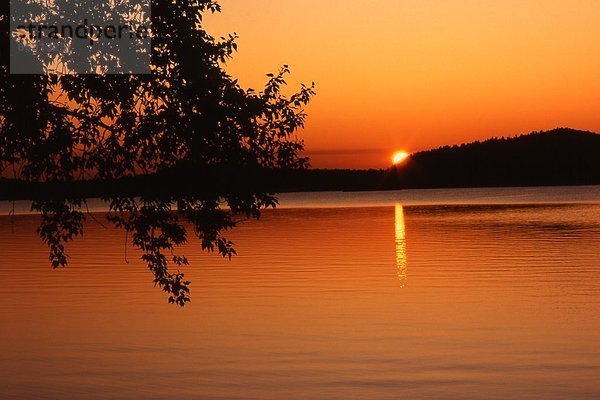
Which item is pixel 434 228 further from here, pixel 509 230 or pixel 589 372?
pixel 589 372

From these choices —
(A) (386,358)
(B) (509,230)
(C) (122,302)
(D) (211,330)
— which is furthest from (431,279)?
(B) (509,230)

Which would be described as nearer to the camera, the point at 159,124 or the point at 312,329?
the point at 159,124

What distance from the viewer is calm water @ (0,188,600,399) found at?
61.0 feet

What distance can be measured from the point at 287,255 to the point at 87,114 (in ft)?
98.5

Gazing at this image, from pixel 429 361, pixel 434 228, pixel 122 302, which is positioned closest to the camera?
pixel 429 361

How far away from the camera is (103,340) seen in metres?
23.7

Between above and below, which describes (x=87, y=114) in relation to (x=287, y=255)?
above

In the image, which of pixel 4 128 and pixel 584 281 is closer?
pixel 4 128

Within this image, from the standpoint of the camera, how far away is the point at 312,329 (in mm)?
24531

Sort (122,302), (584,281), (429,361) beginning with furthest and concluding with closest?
(584,281) < (122,302) < (429,361)

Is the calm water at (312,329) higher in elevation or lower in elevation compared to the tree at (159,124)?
lower

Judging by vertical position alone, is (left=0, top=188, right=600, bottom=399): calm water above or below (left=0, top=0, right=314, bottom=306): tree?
below

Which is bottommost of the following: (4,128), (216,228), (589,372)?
(589,372)

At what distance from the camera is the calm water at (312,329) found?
1859cm
